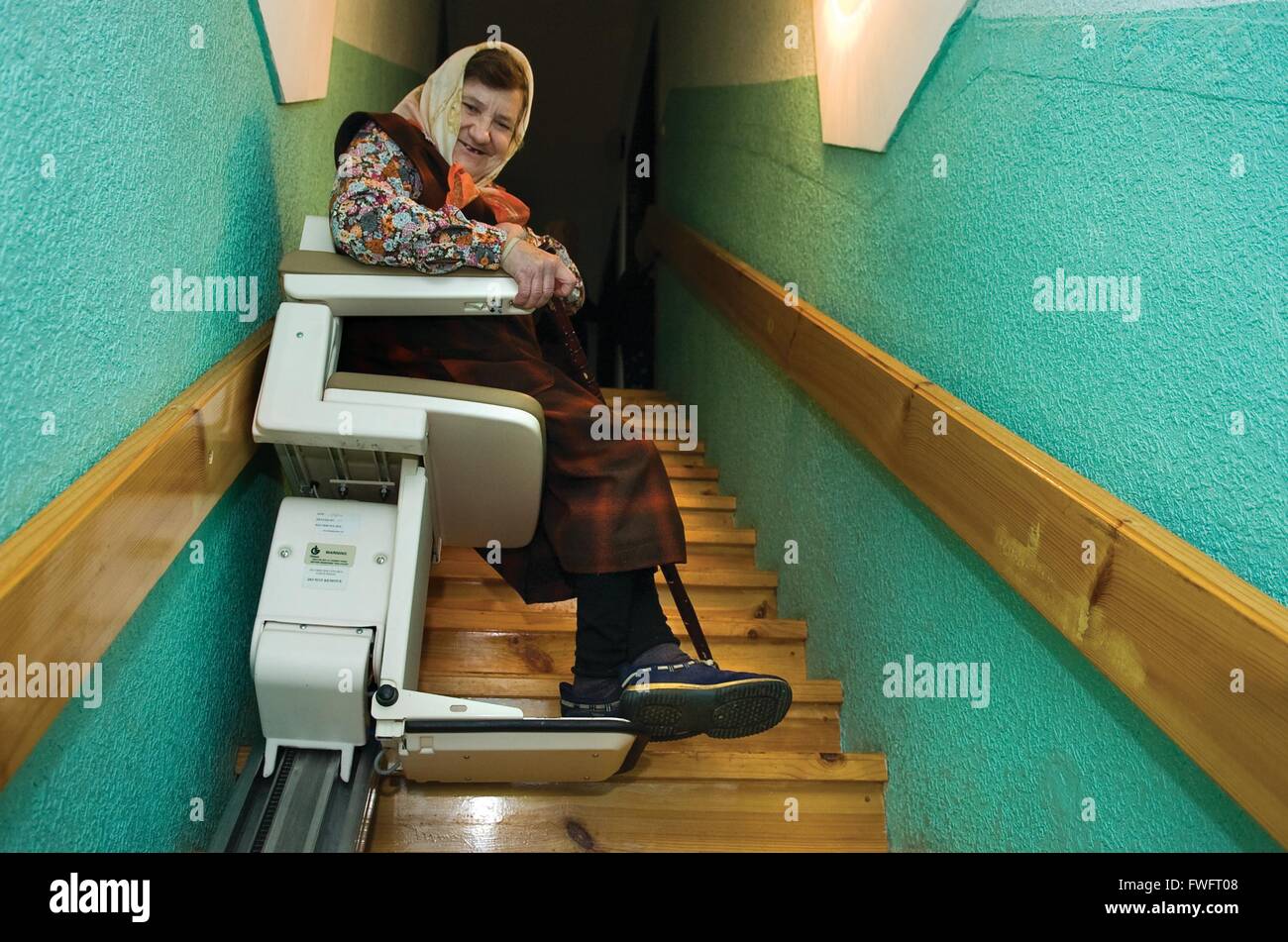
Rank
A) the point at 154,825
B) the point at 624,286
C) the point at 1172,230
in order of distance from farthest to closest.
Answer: the point at 624,286 < the point at 154,825 < the point at 1172,230

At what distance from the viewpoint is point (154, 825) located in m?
1.25

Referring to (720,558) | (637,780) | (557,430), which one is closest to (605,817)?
(637,780)

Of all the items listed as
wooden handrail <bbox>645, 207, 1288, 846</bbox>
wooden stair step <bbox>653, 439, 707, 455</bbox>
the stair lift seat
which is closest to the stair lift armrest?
the stair lift seat

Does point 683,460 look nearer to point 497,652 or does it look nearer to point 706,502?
point 706,502

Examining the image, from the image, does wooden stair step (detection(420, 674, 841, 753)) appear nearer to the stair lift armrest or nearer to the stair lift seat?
the stair lift seat

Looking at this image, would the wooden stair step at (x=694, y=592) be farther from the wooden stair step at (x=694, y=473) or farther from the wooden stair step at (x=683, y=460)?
the wooden stair step at (x=683, y=460)

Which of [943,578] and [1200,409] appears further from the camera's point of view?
[943,578]

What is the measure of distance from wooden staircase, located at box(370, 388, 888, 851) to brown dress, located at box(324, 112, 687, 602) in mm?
338

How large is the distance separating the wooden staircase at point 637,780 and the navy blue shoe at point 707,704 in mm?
168

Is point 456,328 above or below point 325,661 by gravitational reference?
above

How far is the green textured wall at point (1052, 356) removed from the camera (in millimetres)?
992

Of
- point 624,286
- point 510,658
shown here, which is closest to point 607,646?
point 510,658
